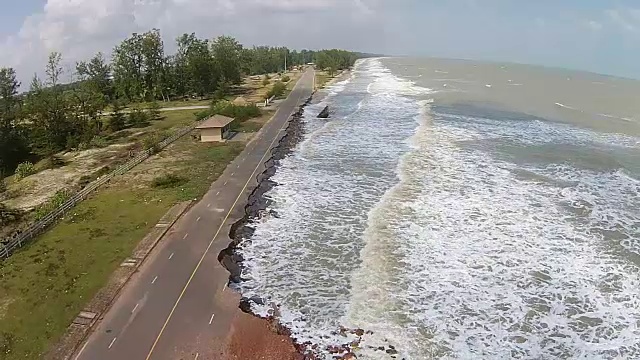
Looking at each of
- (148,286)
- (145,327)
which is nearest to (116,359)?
(145,327)

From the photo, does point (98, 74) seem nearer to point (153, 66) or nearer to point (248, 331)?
point (153, 66)

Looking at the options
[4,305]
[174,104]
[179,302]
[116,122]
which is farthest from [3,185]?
[174,104]

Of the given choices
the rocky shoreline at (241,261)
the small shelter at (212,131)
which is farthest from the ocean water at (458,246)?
the small shelter at (212,131)

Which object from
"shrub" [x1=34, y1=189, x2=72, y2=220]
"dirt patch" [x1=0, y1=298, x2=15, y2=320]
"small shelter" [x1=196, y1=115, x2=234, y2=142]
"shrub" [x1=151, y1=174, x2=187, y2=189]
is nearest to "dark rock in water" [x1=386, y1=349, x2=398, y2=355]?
"dirt patch" [x1=0, y1=298, x2=15, y2=320]

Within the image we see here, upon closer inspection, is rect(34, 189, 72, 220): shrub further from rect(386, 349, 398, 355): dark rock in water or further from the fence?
rect(386, 349, 398, 355): dark rock in water

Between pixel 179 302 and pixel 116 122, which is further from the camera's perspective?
pixel 116 122

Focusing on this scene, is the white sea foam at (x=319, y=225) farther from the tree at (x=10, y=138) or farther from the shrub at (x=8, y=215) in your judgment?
the tree at (x=10, y=138)

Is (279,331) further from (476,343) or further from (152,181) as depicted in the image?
(152,181)
